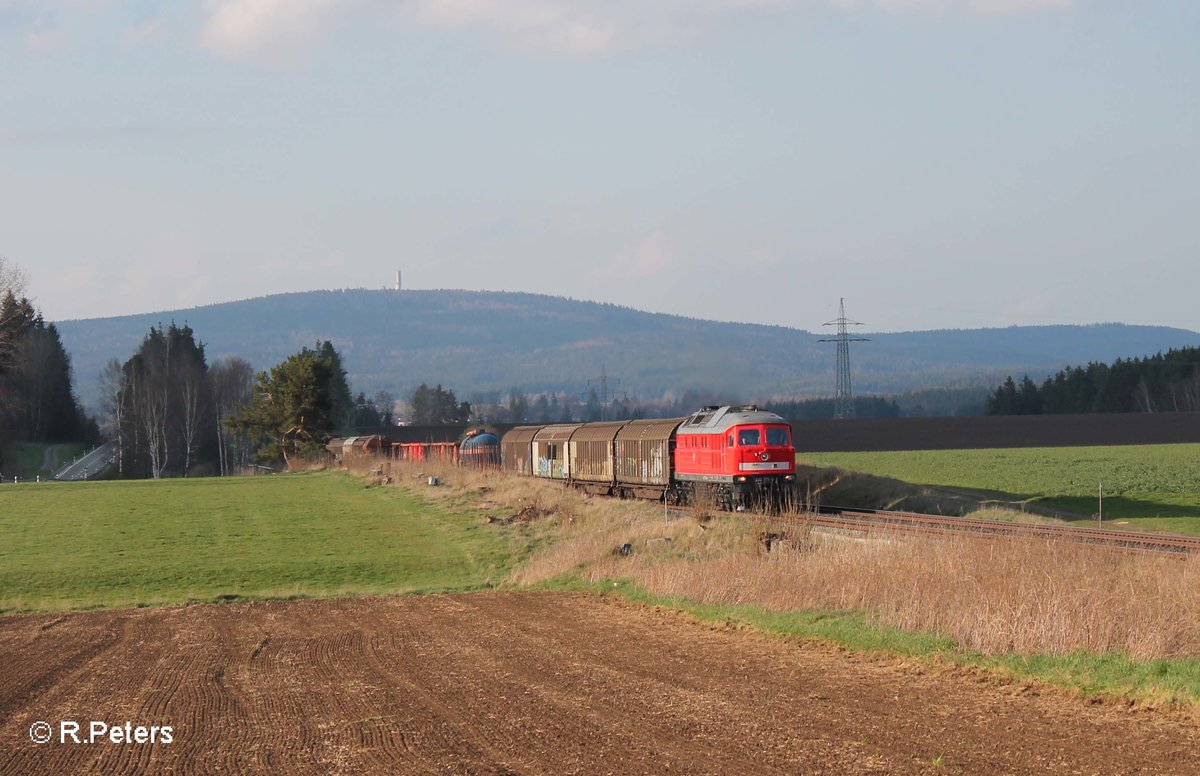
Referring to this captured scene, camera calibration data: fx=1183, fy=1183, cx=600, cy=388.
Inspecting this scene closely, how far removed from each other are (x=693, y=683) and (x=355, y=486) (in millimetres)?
53077

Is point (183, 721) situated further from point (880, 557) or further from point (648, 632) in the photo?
point (880, 557)

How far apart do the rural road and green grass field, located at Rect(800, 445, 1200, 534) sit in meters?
62.0

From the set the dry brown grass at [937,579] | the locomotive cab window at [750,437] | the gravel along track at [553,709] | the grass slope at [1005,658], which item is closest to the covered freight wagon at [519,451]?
the locomotive cab window at [750,437]

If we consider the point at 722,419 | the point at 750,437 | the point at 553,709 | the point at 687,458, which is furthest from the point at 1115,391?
the point at 553,709

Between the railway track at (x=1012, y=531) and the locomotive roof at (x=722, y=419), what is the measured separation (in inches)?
188

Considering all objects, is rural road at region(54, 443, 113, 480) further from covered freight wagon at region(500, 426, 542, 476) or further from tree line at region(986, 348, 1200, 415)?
tree line at region(986, 348, 1200, 415)

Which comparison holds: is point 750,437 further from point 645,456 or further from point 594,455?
→ point 594,455

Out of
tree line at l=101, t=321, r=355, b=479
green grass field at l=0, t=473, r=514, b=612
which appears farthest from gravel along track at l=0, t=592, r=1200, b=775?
tree line at l=101, t=321, r=355, b=479

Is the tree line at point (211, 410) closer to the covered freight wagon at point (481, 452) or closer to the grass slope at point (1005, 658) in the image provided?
the covered freight wagon at point (481, 452)

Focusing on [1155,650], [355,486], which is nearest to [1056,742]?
[1155,650]

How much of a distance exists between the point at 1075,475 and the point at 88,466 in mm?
86420

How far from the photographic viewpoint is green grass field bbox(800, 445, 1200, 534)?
43938mm

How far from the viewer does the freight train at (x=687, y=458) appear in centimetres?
3603

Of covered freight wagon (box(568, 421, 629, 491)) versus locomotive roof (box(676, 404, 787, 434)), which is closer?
locomotive roof (box(676, 404, 787, 434))
